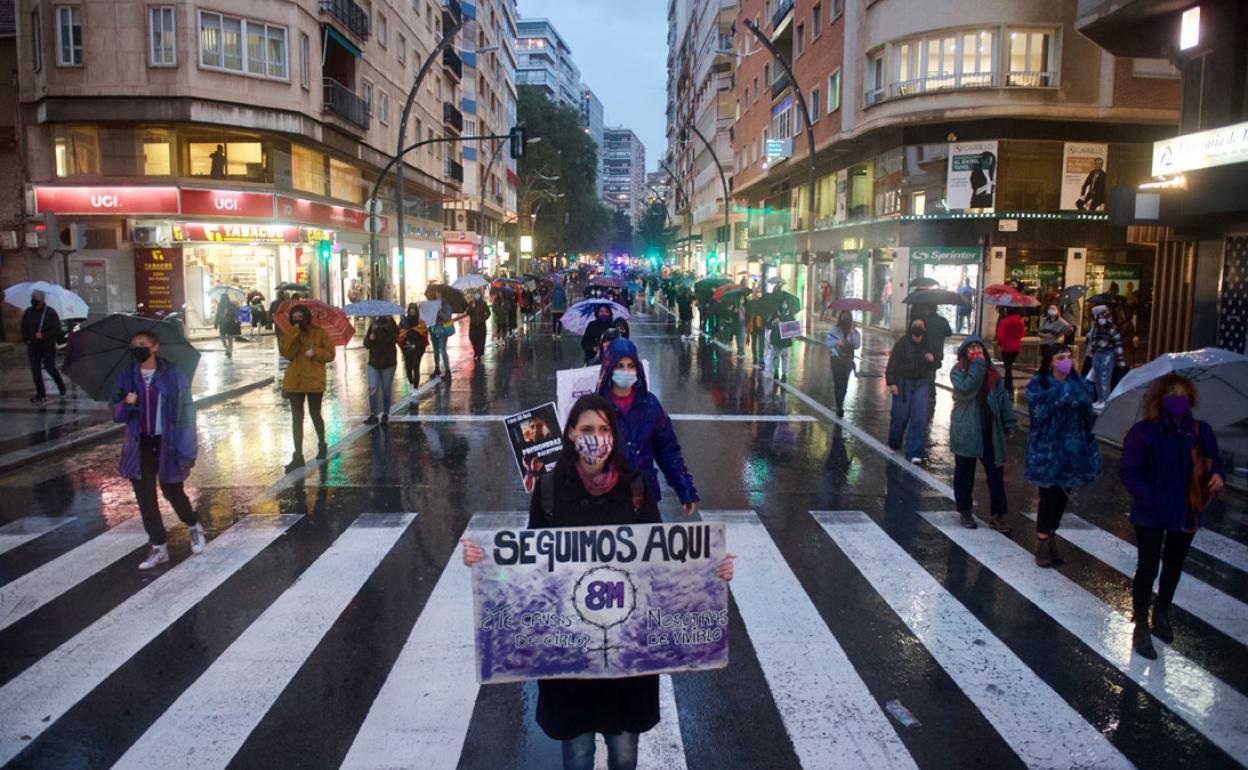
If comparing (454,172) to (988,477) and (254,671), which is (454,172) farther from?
(254,671)

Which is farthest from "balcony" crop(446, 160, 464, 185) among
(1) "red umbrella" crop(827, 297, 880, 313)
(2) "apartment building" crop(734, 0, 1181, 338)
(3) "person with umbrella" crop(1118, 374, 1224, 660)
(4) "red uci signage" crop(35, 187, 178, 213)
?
(3) "person with umbrella" crop(1118, 374, 1224, 660)

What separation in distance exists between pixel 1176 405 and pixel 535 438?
14.6 ft

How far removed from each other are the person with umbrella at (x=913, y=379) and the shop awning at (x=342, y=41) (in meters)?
26.3

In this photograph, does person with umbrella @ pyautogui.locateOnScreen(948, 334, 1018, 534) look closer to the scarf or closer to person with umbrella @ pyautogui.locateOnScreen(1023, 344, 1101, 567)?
person with umbrella @ pyautogui.locateOnScreen(1023, 344, 1101, 567)

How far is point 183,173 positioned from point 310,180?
543cm

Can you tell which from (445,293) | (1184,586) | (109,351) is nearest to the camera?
(1184,586)

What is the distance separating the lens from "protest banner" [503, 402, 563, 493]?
24.7ft

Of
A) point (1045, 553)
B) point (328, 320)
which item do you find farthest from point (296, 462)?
point (1045, 553)

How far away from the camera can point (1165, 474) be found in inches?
233

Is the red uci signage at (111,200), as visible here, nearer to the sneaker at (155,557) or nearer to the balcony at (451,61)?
the sneaker at (155,557)

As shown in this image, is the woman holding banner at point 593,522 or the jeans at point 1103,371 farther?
the jeans at point 1103,371

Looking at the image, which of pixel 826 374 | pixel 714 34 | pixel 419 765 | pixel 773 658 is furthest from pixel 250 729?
pixel 714 34

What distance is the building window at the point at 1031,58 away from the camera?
94.3 feet

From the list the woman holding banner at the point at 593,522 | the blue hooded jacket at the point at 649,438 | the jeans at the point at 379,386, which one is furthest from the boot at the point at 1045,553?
the jeans at the point at 379,386
